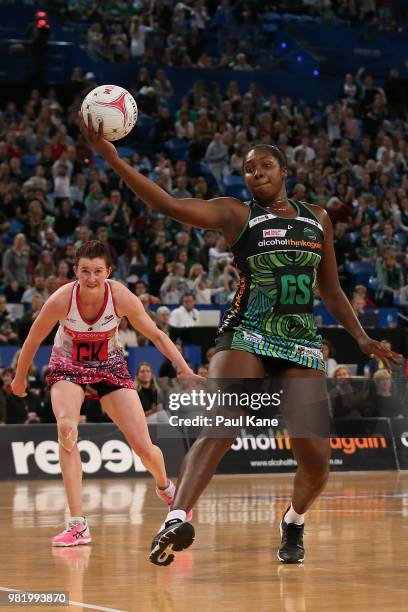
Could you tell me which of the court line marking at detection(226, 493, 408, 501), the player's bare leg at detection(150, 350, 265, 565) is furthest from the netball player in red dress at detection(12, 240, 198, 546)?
the court line marking at detection(226, 493, 408, 501)

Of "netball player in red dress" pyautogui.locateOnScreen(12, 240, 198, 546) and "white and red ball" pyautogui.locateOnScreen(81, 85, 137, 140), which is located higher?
"white and red ball" pyautogui.locateOnScreen(81, 85, 137, 140)

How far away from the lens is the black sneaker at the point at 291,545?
8344mm

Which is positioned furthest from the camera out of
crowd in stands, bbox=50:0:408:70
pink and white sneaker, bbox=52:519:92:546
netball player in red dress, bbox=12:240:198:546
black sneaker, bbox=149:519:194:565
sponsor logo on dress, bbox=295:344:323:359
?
crowd in stands, bbox=50:0:408:70

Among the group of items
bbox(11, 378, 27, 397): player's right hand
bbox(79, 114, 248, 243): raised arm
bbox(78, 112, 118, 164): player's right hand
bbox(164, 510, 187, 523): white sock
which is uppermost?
bbox(78, 112, 118, 164): player's right hand

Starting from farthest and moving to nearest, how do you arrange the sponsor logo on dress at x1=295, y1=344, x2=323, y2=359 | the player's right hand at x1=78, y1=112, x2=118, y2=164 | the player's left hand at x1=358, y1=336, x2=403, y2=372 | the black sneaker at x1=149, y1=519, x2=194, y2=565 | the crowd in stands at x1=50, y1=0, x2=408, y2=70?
the crowd in stands at x1=50, y1=0, x2=408, y2=70
the sponsor logo on dress at x1=295, y1=344, x2=323, y2=359
the player's left hand at x1=358, y1=336, x2=403, y2=372
the black sneaker at x1=149, y1=519, x2=194, y2=565
the player's right hand at x1=78, y1=112, x2=118, y2=164

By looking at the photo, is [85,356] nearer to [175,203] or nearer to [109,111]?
[175,203]

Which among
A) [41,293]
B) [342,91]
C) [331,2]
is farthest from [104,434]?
[331,2]

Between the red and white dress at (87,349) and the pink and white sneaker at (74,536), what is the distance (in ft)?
3.59

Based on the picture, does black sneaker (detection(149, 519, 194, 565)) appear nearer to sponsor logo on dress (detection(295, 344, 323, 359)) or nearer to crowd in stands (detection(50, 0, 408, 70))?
sponsor logo on dress (detection(295, 344, 323, 359))

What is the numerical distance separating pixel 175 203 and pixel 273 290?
0.96m

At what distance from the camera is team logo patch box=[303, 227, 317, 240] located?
318 inches

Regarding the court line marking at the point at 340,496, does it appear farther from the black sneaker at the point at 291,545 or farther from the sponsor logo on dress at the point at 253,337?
the sponsor logo on dress at the point at 253,337

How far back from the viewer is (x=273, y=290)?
7.93 metres

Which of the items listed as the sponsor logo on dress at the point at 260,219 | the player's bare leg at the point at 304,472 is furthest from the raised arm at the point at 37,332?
the player's bare leg at the point at 304,472
